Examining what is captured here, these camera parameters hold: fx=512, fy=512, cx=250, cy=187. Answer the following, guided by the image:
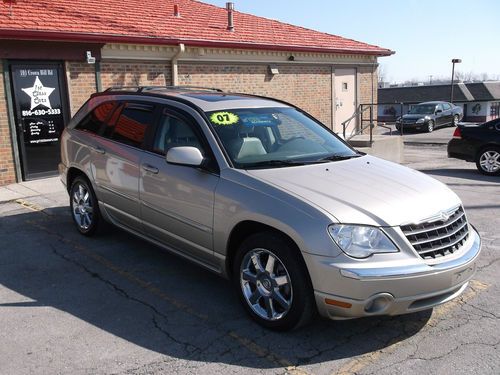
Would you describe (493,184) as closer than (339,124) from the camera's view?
Yes

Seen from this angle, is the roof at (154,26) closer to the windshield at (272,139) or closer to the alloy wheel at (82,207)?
the alloy wheel at (82,207)

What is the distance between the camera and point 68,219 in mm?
6965

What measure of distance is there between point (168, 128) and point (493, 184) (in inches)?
305

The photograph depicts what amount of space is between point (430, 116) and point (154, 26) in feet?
68.0

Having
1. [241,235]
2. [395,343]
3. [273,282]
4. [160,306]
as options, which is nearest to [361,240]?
[273,282]

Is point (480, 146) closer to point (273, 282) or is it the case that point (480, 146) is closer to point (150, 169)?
point (150, 169)

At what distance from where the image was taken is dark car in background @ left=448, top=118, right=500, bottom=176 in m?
11.3

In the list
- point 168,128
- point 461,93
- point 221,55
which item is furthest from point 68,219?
point 461,93

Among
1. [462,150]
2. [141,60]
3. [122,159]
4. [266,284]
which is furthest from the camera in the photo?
[462,150]

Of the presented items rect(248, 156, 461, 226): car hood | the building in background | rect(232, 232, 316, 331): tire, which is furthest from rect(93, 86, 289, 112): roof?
the building in background

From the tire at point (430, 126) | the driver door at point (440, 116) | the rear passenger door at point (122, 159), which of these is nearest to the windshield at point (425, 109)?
the driver door at point (440, 116)

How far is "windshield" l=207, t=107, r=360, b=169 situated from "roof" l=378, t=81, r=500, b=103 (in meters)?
54.1

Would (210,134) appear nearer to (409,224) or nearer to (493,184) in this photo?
(409,224)

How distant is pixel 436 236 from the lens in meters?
3.56
